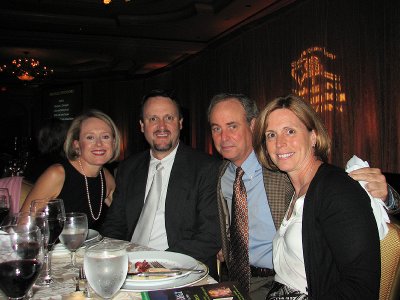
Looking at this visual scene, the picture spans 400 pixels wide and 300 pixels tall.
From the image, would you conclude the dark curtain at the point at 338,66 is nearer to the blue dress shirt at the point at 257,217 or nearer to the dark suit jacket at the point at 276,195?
the blue dress shirt at the point at 257,217

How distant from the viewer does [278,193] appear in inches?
80.3

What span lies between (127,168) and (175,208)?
1.67ft

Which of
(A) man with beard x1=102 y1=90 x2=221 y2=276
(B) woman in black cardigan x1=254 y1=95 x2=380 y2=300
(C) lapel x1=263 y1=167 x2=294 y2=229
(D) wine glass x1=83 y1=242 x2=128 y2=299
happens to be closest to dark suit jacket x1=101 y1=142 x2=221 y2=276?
(A) man with beard x1=102 y1=90 x2=221 y2=276

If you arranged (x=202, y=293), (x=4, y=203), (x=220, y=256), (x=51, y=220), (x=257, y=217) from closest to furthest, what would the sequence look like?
(x=202, y=293) → (x=51, y=220) → (x=4, y=203) → (x=257, y=217) → (x=220, y=256)

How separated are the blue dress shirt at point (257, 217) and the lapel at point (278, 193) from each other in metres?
0.15

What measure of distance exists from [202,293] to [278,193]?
1.05 meters

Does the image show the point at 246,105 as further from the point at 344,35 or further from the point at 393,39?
the point at 344,35

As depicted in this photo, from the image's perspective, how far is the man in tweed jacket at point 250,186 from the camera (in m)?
2.05

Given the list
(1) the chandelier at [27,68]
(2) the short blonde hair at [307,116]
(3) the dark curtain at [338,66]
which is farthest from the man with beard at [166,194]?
(1) the chandelier at [27,68]

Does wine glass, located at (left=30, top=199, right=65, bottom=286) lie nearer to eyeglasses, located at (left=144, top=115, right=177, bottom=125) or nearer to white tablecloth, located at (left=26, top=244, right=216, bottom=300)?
white tablecloth, located at (left=26, top=244, right=216, bottom=300)

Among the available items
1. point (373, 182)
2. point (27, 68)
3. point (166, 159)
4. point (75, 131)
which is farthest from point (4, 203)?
point (27, 68)

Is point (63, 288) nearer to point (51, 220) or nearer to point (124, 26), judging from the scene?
point (51, 220)

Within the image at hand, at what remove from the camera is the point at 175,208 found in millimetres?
2285

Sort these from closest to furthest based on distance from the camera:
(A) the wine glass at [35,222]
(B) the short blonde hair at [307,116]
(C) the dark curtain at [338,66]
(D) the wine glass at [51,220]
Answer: (A) the wine glass at [35,222] < (D) the wine glass at [51,220] < (B) the short blonde hair at [307,116] < (C) the dark curtain at [338,66]
